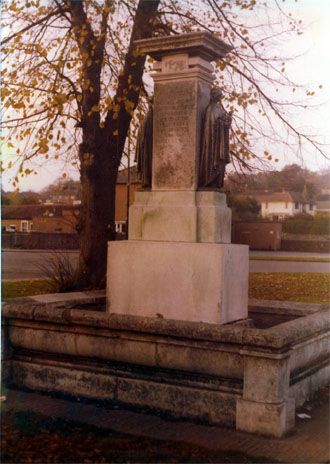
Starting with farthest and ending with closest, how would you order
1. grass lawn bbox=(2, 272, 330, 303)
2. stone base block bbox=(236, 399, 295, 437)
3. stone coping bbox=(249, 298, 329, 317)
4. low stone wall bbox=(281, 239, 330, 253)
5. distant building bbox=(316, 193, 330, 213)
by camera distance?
distant building bbox=(316, 193, 330, 213), low stone wall bbox=(281, 239, 330, 253), grass lawn bbox=(2, 272, 330, 303), stone coping bbox=(249, 298, 329, 317), stone base block bbox=(236, 399, 295, 437)

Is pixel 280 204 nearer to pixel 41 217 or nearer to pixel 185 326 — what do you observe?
pixel 41 217

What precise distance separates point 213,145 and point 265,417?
325 centimetres

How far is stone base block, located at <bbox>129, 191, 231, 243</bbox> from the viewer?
7238mm

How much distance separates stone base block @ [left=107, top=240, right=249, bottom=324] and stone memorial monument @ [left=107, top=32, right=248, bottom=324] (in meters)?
0.01

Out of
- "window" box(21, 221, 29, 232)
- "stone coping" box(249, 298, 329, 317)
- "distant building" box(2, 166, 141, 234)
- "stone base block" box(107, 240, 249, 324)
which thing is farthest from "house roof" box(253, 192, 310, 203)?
"stone base block" box(107, 240, 249, 324)

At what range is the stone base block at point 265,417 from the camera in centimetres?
562

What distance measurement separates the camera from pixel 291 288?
1780 cm

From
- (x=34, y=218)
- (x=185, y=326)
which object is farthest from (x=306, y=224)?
(x=185, y=326)

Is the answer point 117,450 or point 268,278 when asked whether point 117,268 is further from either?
point 268,278

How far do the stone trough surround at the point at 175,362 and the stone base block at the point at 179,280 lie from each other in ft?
2.33

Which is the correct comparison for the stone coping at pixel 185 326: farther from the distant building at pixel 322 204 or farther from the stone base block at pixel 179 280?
the distant building at pixel 322 204

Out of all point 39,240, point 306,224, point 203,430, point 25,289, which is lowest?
point 203,430

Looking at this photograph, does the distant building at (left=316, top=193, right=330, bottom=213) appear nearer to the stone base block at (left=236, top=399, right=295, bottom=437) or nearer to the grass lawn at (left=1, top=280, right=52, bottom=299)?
the grass lawn at (left=1, top=280, right=52, bottom=299)

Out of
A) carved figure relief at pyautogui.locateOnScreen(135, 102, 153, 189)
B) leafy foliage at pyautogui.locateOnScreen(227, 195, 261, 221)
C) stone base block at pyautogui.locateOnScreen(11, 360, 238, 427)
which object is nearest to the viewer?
stone base block at pyautogui.locateOnScreen(11, 360, 238, 427)
